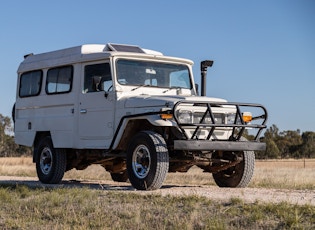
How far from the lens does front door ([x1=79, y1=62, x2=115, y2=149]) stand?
12.6 metres

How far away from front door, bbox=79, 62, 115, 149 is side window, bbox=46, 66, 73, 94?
1.92ft

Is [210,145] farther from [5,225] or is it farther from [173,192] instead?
[5,225]

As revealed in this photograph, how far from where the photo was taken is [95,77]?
12.6 metres

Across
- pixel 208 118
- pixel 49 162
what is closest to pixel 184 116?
pixel 208 118

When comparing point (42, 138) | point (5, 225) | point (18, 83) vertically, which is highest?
point (18, 83)

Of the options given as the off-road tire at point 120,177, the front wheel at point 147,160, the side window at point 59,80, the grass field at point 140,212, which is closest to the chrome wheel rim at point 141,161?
the front wheel at point 147,160

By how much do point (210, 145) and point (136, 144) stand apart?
131 cm

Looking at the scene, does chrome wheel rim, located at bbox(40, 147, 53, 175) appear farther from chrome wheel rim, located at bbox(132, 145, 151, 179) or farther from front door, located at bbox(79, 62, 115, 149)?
chrome wheel rim, located at bbox(132, 145, 151, 179)

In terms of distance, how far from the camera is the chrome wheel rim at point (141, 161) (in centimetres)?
1141

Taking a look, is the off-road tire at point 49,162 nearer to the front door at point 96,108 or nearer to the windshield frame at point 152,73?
the front door at point 96,108

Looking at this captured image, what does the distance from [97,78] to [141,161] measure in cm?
204

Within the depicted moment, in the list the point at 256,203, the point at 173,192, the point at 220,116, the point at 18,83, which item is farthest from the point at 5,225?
the point at 18,83

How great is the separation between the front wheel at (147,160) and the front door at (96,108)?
107 centimetres

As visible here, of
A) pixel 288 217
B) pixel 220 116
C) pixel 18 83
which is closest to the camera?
pixel 288 217
